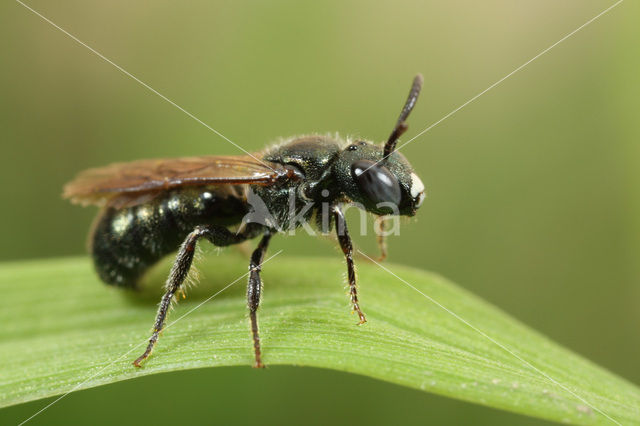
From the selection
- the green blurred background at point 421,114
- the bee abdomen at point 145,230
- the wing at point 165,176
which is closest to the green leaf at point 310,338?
the bee abdomen at point 145,230

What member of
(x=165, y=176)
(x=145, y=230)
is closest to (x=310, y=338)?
(x=165, y=176)

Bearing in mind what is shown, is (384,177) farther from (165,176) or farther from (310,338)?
(165,176)

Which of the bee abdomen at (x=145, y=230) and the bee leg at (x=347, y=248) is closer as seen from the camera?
the bee leg at (x=347, y=248)

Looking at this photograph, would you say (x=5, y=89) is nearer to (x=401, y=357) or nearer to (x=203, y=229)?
(x=203, y=229)

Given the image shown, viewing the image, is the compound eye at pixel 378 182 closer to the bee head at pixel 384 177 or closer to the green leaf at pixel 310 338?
the bee head at pixel 384 177

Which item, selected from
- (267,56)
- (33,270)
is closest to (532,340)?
(33,270)

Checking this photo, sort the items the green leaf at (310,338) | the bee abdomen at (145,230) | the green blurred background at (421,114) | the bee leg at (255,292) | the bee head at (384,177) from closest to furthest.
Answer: the green leaf at (310,338) < the bee leg at (255,292) < the bee head at (384,177) < the bee abdomen at (145,230) < the green blurred background at (421,114)

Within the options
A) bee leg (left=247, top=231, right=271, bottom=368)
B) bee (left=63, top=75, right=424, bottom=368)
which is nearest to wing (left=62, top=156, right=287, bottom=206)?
bee (left=63, top=75, right=424, bottom=368)

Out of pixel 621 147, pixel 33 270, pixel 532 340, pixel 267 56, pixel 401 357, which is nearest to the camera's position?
pixel 401 357
